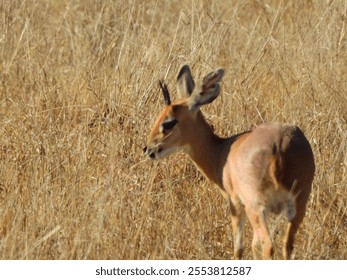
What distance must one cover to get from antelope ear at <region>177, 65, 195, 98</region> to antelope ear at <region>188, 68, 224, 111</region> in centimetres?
20

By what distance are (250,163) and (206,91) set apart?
2.32 ft

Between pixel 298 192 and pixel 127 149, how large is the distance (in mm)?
1420

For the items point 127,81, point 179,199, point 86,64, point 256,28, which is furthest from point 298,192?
point 256,28

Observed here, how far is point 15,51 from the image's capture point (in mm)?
6930

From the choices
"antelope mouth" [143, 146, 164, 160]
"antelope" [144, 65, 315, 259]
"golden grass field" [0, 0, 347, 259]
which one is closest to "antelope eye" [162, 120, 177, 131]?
"antelope" [144, 65, 315, 259]

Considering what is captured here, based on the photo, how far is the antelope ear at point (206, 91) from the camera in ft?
18.2

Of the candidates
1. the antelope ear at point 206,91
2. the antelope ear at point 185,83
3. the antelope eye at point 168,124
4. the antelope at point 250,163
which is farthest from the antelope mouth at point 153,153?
the antelope ear at point 185,83

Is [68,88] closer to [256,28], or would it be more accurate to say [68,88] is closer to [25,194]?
[25,194]

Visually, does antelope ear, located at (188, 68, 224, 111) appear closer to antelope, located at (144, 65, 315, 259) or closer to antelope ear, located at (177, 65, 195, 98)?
antelope, located at (144, 65, 315, 259)

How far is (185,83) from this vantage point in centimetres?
580

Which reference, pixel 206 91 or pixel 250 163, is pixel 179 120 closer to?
pixel 206 91

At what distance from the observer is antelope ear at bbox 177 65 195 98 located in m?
5.79

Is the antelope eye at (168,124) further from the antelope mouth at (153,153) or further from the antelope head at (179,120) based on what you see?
the antelope mouth at (153,153)

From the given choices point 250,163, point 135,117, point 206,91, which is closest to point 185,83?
point 206,91
